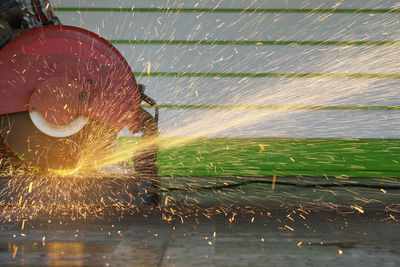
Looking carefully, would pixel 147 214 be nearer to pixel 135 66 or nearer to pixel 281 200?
pixel 281 200

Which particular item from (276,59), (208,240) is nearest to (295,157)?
(276,59)

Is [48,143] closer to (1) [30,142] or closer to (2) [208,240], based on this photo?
(1) [30,142]

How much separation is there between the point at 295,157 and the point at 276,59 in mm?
835

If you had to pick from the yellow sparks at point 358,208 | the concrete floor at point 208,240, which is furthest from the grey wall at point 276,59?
the concrete floor at point 208,240

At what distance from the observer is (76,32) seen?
115 inches

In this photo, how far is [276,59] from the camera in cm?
430

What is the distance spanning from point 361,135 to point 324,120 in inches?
13.3

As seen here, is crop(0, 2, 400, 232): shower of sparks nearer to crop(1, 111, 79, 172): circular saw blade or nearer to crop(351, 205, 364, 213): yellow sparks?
crop(351, 205, 364, 213): yellow sparks

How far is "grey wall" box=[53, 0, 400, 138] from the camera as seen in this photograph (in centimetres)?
427

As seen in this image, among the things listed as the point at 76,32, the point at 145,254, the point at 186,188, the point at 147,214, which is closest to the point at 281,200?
the point at 186,188

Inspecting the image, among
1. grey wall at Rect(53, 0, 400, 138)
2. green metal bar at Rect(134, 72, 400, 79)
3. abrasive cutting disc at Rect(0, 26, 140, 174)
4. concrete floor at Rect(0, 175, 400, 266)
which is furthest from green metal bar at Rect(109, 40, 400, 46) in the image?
abrasive cutting disc at Rect(0, 26, 140, 174)

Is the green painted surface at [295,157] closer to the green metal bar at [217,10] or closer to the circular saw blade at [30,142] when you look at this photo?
the green metal bar at [217,10]

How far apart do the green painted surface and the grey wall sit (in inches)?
3.0

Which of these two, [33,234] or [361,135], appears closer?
[33,234]
